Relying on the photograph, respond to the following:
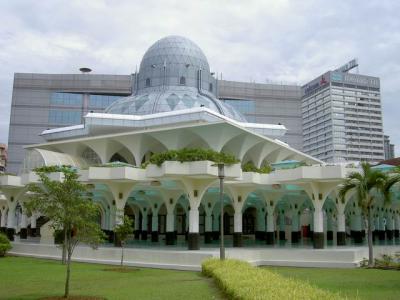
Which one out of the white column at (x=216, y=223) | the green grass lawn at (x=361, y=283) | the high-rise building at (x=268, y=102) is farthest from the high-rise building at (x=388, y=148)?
the green grass lawn at (x=361, y=283)

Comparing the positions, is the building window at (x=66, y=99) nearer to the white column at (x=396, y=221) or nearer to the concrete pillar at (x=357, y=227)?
the concrete pillar at (x=357, y=227)

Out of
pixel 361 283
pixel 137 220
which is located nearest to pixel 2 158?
pixel 137 220

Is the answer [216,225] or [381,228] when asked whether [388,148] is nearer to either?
[381,228]

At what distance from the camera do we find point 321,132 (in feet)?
495

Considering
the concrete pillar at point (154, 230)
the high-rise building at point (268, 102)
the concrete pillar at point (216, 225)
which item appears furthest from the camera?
the high-rise building at point (268, 102)

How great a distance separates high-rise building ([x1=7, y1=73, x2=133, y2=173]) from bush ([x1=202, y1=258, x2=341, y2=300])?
6985 cm

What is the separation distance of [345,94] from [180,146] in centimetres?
11495

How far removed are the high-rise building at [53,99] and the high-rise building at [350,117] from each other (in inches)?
3320

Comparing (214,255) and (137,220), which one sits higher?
(137,220)

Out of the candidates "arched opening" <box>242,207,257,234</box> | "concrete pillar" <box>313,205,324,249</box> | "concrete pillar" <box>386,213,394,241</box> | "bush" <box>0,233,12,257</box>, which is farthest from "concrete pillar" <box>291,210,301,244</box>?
"bush" <box>0,233,12,257</box>

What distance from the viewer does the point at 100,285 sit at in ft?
55.9

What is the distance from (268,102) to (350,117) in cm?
6955

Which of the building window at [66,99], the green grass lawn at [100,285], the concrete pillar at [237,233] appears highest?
the building window at [66,99]

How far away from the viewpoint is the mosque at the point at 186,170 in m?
30.0
